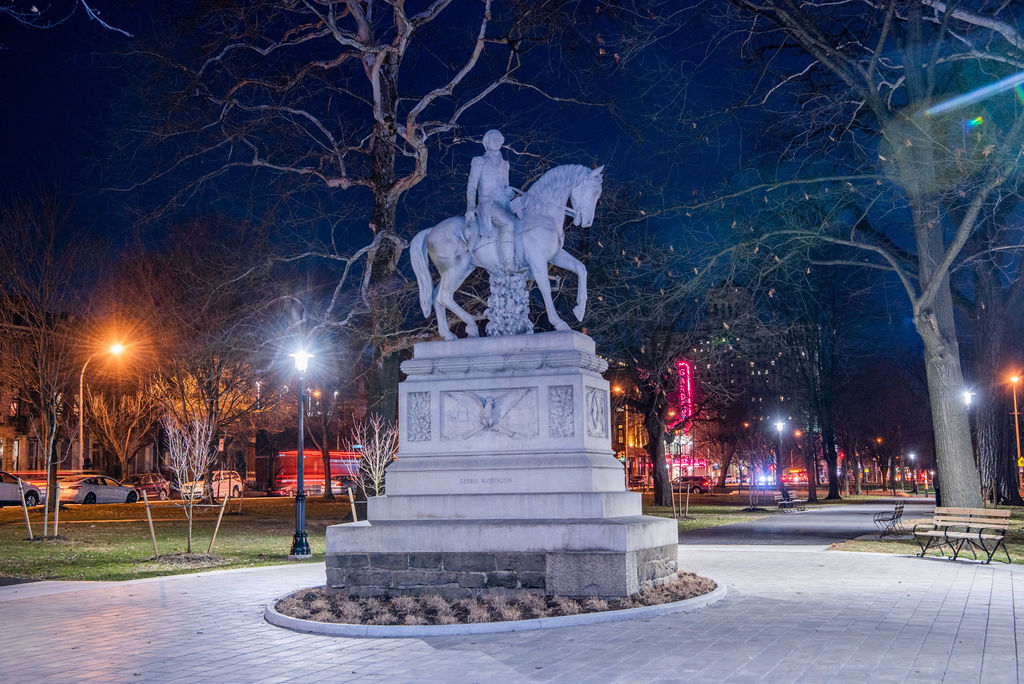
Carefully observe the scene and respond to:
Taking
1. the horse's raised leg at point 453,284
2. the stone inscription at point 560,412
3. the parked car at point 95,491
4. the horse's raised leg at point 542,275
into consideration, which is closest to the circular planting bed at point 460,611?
the stone inscription at point 560,412

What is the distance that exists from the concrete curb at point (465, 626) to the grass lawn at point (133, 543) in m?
7.38

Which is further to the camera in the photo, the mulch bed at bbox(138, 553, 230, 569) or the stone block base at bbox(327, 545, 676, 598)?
the mulch bed at bbox(138, 553, 230, 569)

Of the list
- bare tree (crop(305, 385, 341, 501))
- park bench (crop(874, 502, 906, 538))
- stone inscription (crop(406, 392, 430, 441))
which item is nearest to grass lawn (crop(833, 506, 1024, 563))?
park bench (crop(874, 502, 906, 538))

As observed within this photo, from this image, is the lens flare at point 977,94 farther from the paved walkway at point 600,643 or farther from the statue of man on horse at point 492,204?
the statue of man on horse at point 492,204

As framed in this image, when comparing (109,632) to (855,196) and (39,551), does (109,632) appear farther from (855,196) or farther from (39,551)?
(855,196)

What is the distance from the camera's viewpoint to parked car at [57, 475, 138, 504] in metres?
46.6

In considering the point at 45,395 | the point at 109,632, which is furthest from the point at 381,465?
the point at 109,632

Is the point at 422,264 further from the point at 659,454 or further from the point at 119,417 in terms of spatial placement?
the point at 119,417

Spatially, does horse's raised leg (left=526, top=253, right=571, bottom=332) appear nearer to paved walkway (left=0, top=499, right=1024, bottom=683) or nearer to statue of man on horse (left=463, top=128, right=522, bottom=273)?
statue of man on horse (left=463, top=128, right=522, bottom=273)

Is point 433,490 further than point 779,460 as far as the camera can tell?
No

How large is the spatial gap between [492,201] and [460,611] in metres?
5.77

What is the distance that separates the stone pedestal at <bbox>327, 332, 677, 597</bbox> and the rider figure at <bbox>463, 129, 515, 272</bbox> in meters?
1.47

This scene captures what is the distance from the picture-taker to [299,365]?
19672mm

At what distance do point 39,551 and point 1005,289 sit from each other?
29397 mm
